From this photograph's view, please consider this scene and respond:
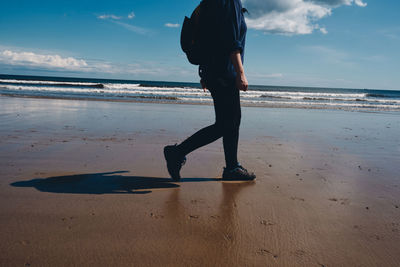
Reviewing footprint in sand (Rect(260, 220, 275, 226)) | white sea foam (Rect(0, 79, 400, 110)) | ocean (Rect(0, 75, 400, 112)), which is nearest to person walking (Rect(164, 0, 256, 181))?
footprint in sand (Rect(260, 220, 275, 226))

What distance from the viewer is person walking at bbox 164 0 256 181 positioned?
2.32 metres

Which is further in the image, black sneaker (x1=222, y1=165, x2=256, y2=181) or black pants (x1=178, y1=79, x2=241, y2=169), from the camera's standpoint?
black sneaker (x1=222, y1=165, x2=256, y2=181)

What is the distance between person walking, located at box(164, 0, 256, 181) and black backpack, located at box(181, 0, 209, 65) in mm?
57

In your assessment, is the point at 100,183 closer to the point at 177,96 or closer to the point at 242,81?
the point at 242,81

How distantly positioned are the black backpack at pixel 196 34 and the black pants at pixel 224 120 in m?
0.27

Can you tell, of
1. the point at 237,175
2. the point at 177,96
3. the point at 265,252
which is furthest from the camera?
the point at 177,96

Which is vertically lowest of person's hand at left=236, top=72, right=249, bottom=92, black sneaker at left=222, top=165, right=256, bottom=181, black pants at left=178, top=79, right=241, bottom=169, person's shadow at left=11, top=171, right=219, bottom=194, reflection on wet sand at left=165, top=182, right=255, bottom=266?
reflection on wet sand at left=165, top=182, right=255, bottom=266

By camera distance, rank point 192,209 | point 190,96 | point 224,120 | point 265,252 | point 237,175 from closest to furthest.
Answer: point 265,252 → point 192,209 → point 224,120 → point 237,175 → point 190,96

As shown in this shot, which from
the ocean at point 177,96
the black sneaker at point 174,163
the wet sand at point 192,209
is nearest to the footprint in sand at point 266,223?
the wet sand at point 192,209

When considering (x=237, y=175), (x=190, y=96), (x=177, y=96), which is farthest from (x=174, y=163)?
(x=190, y=96)

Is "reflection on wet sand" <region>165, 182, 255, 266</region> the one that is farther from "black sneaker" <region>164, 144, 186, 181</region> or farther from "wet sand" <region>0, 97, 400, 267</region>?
"black sneaker" <region>164, 144, 186, 181</region>

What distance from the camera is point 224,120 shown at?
8.31ft

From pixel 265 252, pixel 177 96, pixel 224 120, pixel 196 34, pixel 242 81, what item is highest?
pixel 196 34

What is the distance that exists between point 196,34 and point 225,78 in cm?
47
